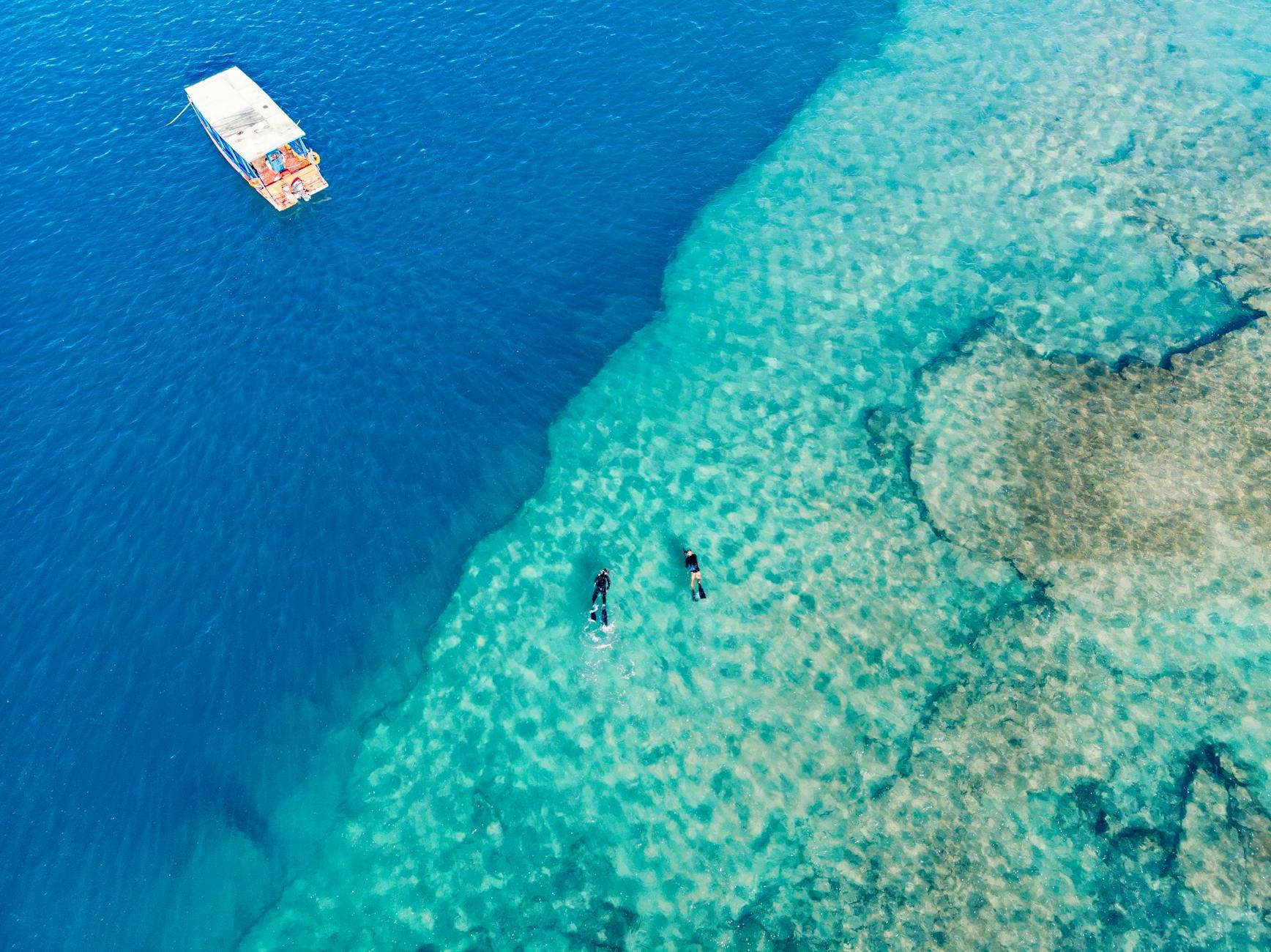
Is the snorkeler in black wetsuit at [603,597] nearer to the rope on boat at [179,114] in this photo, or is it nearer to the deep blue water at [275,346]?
the deep blue water at [275,346]

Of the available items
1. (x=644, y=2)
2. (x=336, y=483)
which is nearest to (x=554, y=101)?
(x=644, y=2)

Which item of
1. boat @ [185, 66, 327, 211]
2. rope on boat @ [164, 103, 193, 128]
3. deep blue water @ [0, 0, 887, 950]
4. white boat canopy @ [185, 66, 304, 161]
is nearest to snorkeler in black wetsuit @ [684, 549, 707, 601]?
deep blue water @ [0, 0, 887, 950]

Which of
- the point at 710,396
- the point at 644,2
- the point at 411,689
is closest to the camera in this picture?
the point at 411,689

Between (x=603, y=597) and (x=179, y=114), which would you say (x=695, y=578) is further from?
(x=179, y=114)

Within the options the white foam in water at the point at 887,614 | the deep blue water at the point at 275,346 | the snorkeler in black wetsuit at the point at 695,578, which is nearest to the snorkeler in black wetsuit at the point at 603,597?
the white foam in water at the point at 887,614

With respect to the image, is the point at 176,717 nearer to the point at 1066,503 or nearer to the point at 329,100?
the point at 1066,503

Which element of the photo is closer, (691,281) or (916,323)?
(916,323)

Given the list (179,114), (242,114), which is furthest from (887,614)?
(179,114)

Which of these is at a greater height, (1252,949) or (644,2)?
(644,2)
